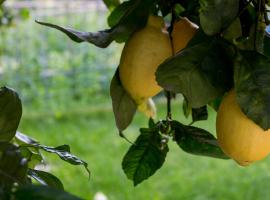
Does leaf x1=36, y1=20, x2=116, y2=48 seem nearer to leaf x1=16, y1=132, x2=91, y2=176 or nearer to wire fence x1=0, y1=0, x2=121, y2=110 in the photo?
leaf x1=16, y1=132, x2=91, y2=176

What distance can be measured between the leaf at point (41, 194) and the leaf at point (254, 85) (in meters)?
0.19

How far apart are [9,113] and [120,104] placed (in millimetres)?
111

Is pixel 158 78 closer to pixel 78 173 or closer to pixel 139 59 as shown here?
pixel 139 59


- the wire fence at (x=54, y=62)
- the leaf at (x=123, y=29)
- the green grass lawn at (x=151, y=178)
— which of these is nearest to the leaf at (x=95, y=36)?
the leaf at (x=123, y=29)

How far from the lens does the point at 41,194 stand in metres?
0.34

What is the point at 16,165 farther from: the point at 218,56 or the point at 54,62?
the point at 54,62

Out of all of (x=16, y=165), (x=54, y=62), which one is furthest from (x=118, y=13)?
(x=54, y=62)

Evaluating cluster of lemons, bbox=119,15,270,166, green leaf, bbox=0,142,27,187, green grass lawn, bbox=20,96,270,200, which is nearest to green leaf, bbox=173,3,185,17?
cluster of lemons, bbox=119,15,270,166

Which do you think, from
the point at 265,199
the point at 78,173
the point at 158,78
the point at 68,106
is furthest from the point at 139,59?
the point at 68,106

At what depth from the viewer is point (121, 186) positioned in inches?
103

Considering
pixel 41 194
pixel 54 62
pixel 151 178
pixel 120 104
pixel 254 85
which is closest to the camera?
pixel 41 194

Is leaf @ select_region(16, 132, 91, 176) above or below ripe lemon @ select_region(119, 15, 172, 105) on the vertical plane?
below

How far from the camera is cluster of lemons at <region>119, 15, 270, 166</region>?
0.50m

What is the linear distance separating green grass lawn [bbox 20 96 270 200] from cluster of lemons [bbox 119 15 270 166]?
1851 millimetres
